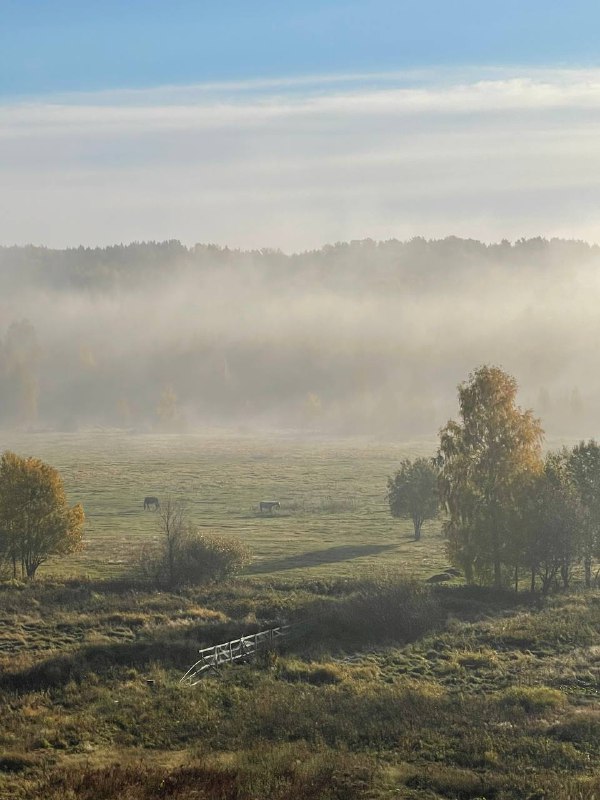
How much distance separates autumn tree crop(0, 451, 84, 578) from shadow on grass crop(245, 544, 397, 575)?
14.1 meters

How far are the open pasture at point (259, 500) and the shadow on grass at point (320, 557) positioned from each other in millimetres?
85

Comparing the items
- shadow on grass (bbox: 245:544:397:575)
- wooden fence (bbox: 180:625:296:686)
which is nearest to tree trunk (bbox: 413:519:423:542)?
shadow on grass (bbox: 245:544:397:575)

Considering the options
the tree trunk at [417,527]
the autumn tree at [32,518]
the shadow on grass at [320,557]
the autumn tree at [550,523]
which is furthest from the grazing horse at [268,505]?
the autumn tree at [550,523]

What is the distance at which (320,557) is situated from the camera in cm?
7544

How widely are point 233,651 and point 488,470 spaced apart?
26.3 meters

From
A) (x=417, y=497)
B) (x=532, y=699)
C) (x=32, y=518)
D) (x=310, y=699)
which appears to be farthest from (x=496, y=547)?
(x=32, y=518)

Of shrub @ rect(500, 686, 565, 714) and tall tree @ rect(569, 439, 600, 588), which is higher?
tall tree @ rect(569, 439, 600, 588)

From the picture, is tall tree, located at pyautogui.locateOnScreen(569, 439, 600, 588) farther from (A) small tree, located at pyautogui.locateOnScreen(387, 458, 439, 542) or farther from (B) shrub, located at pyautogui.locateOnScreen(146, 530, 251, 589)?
(B) shrub, located at pyautogui.locateOnScreen(146, 530, 251, 589)

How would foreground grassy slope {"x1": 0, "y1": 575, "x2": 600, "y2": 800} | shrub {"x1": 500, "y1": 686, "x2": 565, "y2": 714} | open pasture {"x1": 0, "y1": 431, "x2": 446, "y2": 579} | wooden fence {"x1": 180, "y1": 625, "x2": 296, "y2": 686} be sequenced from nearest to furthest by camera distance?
foreground grassy slope {"x1": 0, "y1": 575, "x2": 600, "y2": 800}
shrub {"x1": 500, "y1": 686, "x2": 565, "y2": 714}
wooden fence {"x1": 180, "y1": 625, "x2": 296, "y2": 686}
open pasture {"x1": 0, "y1": 431, "x2": 446, "y2": 579}

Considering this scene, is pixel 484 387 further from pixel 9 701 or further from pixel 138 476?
pixel 138 476

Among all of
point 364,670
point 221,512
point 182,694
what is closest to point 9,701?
point 182,694

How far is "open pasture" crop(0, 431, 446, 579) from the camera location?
245ft

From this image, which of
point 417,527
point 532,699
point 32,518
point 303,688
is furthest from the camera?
point 417,527

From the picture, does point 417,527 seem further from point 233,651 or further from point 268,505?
point 233,651
